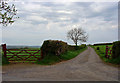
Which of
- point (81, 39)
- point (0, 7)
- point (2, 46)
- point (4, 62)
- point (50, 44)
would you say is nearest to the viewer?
point (0, 7)

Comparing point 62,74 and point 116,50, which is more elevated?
point 116,50

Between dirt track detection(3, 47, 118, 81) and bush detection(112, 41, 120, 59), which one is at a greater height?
bush detection(112, 41, 120, 59)

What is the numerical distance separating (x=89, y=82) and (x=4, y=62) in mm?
9967

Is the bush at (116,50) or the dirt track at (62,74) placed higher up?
the bush at (116,50)

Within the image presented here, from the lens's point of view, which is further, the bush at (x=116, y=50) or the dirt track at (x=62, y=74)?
the bush at (x=116, y=50)

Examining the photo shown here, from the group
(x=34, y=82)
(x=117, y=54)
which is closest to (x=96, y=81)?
(x=34, y=82)

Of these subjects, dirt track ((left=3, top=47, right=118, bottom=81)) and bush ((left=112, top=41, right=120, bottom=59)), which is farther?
bush ((left=112, top=41, right=120, bottom=59))

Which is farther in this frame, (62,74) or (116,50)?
(116,50)

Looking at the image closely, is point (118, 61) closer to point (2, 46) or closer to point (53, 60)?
point (53, 60)

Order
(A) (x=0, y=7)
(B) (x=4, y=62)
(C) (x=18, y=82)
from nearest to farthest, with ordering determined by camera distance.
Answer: (C) (x=18, y=82) → (A) (x=0, y=7) → (B) (x=4, y=62)

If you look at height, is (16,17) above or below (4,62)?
above

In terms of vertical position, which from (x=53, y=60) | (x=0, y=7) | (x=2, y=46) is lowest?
(x=53, y=60)

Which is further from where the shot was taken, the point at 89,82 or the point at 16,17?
the point at 16,17

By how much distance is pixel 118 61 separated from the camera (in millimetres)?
12156
